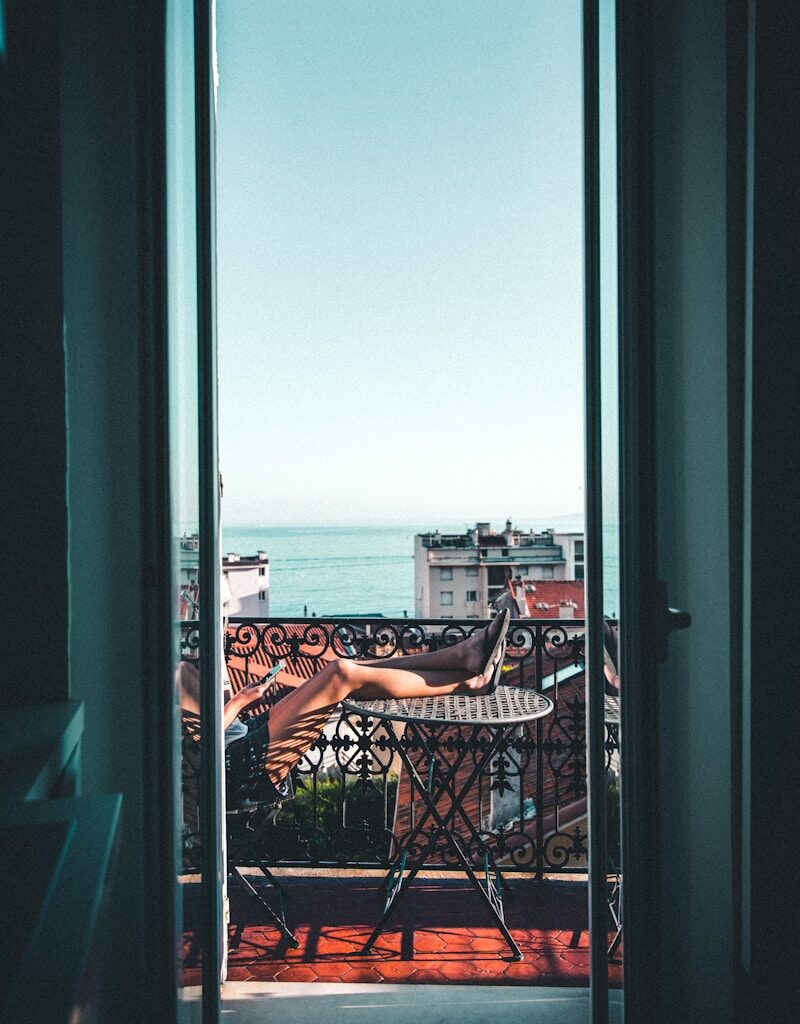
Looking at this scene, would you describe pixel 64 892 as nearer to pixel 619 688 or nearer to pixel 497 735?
pixel 619 688

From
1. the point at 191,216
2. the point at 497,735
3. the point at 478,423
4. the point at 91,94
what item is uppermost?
the point at 478,423

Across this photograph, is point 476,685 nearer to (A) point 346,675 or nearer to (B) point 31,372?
(A) point 346,675

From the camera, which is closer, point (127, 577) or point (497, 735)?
point (127, 577)

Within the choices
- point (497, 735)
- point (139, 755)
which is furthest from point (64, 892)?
point (497, 735)

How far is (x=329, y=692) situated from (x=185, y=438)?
4.37ft

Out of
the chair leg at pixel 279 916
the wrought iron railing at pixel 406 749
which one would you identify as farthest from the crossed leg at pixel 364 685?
the chair leg at pixel 279 916

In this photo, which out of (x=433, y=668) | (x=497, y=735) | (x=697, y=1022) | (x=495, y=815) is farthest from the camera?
(x=495, y=815)

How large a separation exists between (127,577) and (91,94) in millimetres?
1078

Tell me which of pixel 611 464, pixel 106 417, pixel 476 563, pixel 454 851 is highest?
pixel 106 417

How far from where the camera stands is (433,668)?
258cm

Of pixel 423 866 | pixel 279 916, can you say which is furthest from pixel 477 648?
pixel 279 916

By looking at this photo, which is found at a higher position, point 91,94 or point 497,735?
point 91,94

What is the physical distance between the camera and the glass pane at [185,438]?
4.21 ft

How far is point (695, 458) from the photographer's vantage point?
1.32 meters
